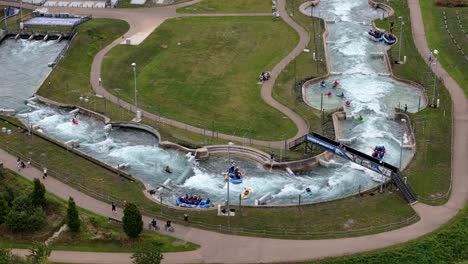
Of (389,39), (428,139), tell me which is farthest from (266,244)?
(389,39)

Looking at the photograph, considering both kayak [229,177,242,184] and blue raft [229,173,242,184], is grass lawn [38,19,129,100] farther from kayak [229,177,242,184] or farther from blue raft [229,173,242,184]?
kayak [229,177,242,184]

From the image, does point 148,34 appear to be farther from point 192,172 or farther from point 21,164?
point 21,164

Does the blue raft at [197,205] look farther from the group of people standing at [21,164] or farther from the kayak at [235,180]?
the group of people standing at [21,164]

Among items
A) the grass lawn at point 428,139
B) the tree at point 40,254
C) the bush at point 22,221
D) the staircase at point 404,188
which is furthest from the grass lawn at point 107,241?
the grass lawn at point 428,139

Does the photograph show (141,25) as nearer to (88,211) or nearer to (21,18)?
(21,18)

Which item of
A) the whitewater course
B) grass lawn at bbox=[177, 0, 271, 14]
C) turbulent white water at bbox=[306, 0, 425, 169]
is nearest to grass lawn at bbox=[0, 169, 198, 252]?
the whitewater course

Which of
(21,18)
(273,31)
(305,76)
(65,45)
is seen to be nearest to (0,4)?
(21,18)

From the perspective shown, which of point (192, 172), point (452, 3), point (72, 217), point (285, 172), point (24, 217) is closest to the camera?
point (72, 217)
